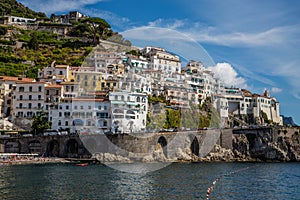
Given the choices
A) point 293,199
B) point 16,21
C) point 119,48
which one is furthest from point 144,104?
point 16,21

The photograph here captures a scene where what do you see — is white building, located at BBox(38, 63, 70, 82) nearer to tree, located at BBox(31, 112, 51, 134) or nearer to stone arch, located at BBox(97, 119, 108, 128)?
tree, located at BBox(31, 112, 51, 134)

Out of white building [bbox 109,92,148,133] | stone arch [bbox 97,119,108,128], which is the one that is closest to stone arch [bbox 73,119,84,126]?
stone arch [bbox 97,119,108,128]

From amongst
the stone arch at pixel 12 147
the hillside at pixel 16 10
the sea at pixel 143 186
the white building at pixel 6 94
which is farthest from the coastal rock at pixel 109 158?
the hillside at pixel 16 10

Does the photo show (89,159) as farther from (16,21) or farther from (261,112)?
(16,21)

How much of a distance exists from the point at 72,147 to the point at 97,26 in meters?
49.0

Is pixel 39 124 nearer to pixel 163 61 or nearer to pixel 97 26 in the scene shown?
pixel 163 61

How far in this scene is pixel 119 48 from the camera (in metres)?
85.9

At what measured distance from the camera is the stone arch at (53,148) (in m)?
55.8

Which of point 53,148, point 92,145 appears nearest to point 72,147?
point 53,148

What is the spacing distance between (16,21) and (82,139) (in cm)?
6488

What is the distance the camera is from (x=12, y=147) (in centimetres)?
5528

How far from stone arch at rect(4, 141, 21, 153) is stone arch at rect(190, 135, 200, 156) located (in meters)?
27.2

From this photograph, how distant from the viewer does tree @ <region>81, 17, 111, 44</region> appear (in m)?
96.0

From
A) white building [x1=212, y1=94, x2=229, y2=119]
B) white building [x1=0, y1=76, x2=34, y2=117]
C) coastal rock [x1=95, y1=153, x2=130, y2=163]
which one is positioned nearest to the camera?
coastal rock [x1=95, y1=153, x2=130, y2=163]
